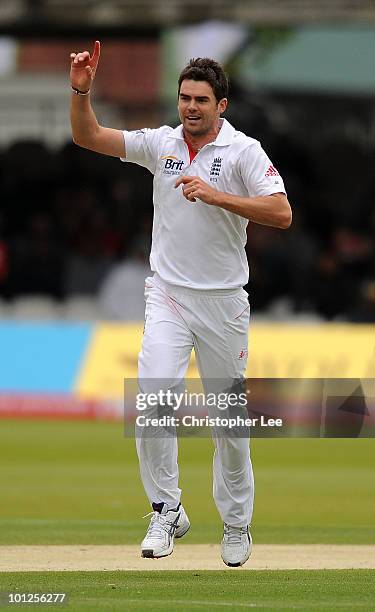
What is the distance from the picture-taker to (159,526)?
6973 mm

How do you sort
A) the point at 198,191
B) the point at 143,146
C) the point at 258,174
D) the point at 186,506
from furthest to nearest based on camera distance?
1. the point at 186,506
2. the point at 143,146
3. the point at 258,174
4. the point at 198,191

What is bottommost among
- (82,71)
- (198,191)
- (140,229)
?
(140,229)

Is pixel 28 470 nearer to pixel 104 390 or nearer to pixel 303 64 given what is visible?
pixel 104 390

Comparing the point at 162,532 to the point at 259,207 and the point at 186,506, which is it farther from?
the point at 186,506

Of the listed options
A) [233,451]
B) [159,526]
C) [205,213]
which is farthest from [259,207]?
[159,526]

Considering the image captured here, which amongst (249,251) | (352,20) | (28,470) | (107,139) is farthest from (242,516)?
(352,20)

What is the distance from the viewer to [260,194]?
6.91 m

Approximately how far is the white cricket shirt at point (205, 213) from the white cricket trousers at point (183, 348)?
8 cm

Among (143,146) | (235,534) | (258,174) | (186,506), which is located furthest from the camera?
(186,506)

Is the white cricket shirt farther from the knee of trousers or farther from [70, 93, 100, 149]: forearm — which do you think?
the knee of trousers

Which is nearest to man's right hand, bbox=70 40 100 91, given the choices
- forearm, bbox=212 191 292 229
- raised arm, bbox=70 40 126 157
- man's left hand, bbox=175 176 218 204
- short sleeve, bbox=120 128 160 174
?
raised arm, bbox=70 40 126 157

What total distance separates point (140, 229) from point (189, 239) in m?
11.0

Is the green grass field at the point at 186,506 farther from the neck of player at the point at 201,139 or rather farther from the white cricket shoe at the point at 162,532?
the neck of player at the point at 201,139

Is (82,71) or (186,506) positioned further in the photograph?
(186,506)
